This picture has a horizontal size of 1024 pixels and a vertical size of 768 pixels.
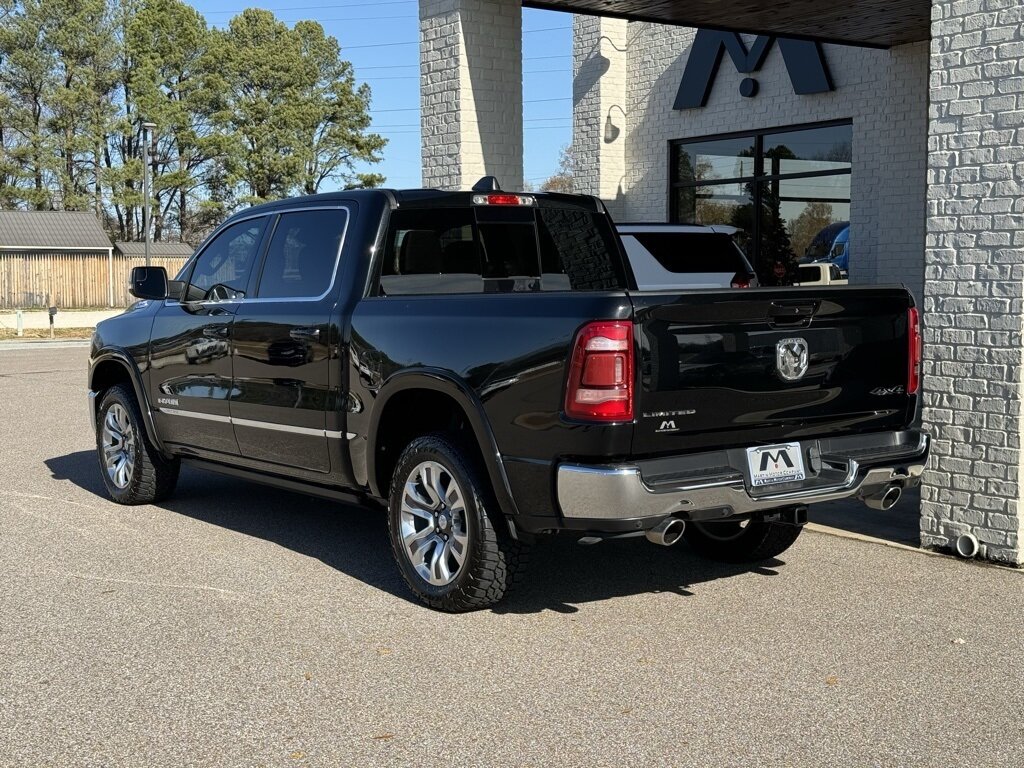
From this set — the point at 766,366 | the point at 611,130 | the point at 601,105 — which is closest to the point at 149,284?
the point at 766,366

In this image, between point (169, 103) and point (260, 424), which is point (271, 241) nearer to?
point (260, 424)

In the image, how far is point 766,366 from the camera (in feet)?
18.1

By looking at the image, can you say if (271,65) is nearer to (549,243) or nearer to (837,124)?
(837,124)

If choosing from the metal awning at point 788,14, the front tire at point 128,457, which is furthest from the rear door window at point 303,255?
the metal awning at point 788,14

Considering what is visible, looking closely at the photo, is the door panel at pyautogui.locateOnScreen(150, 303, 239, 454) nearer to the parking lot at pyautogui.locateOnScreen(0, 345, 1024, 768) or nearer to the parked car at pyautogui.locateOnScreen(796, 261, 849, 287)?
the parking lot at pyautogui.locateOnScreen(0, 345, 1024, 768)

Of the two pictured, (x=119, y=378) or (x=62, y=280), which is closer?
(x=119, y=378)

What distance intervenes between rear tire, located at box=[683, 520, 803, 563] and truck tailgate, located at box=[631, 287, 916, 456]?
1027 millimetres

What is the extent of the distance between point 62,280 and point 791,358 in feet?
148

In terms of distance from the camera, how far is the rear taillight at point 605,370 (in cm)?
515

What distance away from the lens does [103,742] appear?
14.4 feet

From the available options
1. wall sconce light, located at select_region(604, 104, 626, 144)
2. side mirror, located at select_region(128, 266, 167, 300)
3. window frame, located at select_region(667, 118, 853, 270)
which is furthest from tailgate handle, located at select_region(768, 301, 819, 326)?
wall sconce light, located at select_region(604, 104, 626, 144)

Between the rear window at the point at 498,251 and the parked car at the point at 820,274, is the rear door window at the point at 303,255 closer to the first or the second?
the rear window at the point at 498,251

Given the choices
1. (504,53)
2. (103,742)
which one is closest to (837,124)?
(504,53)

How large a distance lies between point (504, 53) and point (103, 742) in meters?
8.24
